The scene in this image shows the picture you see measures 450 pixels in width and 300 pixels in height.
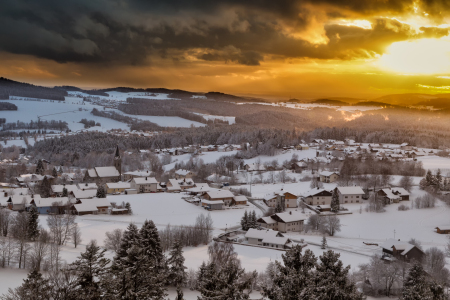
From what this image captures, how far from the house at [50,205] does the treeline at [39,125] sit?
340ft

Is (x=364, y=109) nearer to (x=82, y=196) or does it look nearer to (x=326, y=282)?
(x=82, y=196)

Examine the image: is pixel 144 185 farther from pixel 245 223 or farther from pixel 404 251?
pixel 404 251

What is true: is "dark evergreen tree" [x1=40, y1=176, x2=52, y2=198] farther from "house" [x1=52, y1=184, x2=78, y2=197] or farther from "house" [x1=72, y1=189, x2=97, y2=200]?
"house" [x1=72, y1=189, x2=97, y2=200]

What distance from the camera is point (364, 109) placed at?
18838 centimetres

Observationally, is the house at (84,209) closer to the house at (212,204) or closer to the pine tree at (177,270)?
the house at (212,204)

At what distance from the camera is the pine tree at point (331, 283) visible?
11469 mm

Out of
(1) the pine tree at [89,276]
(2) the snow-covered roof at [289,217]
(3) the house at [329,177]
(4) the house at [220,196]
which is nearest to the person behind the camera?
(1) the pine tree at [89,276]

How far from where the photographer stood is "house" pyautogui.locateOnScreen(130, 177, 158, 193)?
161 ft

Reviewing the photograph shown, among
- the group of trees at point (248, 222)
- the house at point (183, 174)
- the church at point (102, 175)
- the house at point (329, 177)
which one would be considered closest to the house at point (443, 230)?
the group of trees at point (248, 222)

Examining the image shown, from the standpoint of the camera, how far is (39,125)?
137750 millimetres

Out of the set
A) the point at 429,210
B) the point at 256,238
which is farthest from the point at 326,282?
the point at 429,210

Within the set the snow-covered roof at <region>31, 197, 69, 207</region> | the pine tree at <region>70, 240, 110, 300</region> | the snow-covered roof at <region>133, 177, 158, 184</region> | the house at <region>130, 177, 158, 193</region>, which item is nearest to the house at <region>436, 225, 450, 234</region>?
the pine tree at <region>70, 240, 110, 300</region>

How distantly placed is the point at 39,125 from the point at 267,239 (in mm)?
128466

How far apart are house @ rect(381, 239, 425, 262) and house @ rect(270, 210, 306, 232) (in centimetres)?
963
